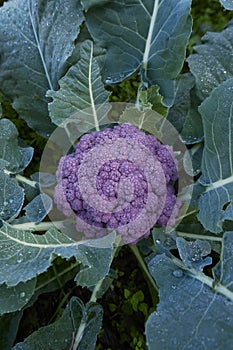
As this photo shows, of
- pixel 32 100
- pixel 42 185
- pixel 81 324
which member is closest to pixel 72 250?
pixel 81 324

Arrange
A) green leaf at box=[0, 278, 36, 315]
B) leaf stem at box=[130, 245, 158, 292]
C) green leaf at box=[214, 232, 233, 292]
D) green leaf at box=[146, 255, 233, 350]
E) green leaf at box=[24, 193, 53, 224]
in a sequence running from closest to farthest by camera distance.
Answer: green leaf at box=[146, 255, 233, 350], green leaf at box=[214, 232, 233, 292], green leaf at box=[0, 278, 36, 315], green leaf at box=[24, 193, 53, 224], leaf stem at box=[130, 245, 158, 292]

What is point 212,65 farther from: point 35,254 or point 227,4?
point 35,254

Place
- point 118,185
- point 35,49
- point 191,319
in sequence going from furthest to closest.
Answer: point 35,49, point 118,185, point 191,319

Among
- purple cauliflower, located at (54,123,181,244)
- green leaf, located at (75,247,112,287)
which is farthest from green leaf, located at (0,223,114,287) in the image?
purple cauliflower, located at (54,123,181,244)

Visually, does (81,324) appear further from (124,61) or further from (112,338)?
(124,61)

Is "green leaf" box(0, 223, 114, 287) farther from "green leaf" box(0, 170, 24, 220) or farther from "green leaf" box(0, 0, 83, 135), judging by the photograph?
"green leaf" box(0, 0, 83, 135)

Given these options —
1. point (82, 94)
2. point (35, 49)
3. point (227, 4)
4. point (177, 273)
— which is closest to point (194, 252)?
point (177, 273)
